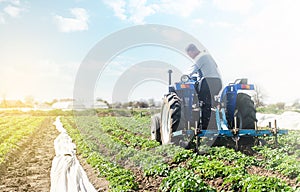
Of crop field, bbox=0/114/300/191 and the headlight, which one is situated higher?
the headlight

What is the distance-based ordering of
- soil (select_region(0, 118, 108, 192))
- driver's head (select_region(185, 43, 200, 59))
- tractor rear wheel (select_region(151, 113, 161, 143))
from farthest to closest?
tractor rear wheel (select_region(151, 113, 161, 143)) → driver's head (select_region(185, 43, 200, 59)) → soil (select_region(0, 118, 108, 192))

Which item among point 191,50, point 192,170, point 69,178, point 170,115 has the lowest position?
point 69,178

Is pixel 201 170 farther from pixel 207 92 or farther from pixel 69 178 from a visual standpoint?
pixel 69 178

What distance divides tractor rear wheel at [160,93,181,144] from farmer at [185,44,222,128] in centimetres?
68

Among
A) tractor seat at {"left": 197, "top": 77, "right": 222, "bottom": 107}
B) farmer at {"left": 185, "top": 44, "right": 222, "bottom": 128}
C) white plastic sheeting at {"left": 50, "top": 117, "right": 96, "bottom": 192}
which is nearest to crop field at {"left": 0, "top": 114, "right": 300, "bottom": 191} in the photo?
white plastic sheeting at {"left": 50, "top": 117, "right": 96, "bottom": 192}

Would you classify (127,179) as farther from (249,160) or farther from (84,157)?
(84,157)

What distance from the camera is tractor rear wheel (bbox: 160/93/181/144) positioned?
8.36 meters

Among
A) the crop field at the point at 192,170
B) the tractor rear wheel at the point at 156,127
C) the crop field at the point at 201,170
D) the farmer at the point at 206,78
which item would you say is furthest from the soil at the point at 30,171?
the farmer at the point at 206,78

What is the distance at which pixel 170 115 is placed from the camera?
8461 millimetres

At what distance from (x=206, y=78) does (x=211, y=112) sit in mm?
1023

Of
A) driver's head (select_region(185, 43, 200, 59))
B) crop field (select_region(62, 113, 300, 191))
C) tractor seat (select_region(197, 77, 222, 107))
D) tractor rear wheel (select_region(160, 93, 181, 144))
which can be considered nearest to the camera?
crop field (select_region(62, 113, 300, 191))

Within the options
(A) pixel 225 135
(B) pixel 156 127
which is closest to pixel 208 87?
(A) pixel 225 135

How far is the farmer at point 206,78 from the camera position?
324 inches

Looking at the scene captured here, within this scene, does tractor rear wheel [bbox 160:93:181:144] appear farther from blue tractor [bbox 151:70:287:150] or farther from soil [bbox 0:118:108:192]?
soil [bbox 0:118:108:192]
